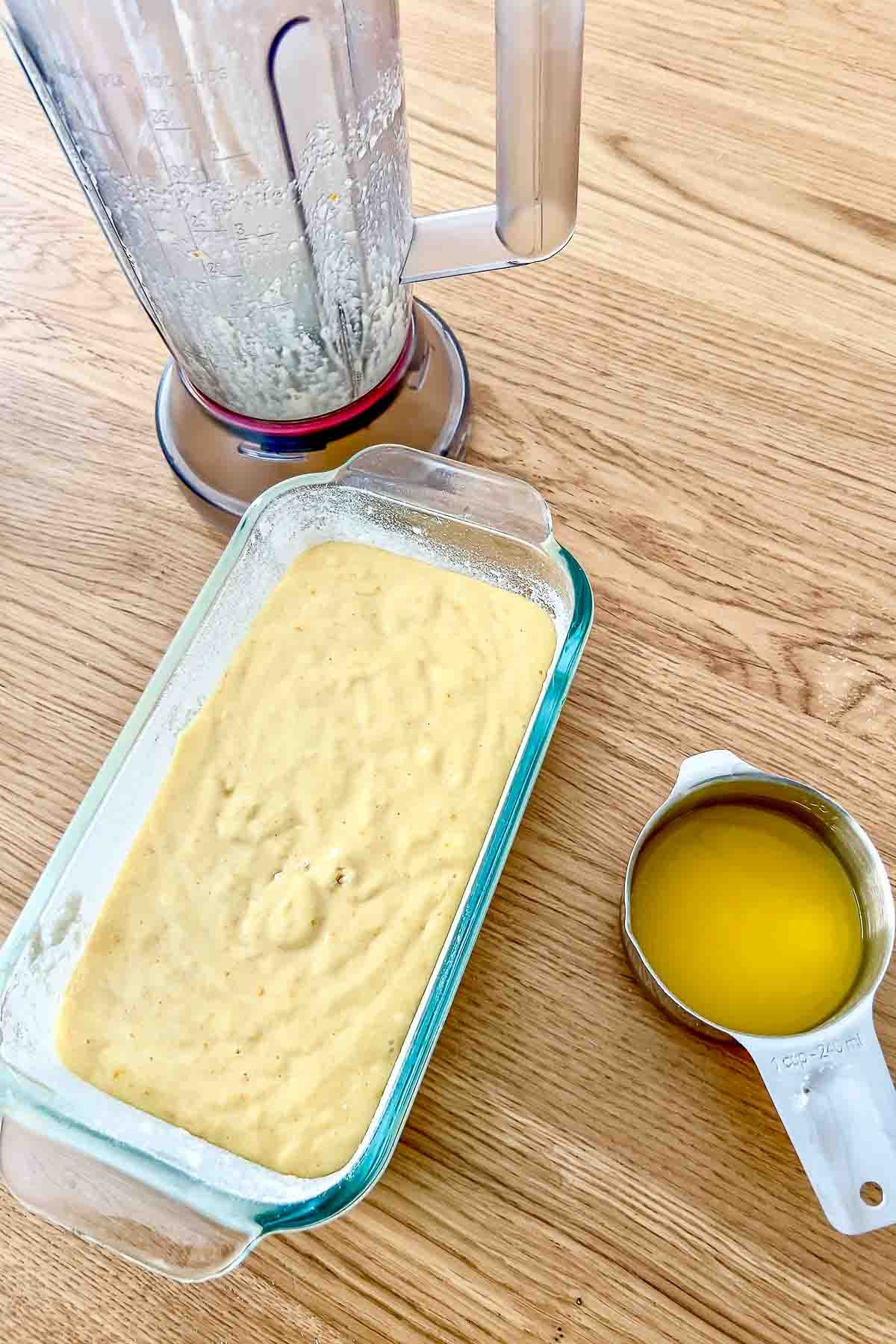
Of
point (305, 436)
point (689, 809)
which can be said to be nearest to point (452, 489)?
point (305, 436)

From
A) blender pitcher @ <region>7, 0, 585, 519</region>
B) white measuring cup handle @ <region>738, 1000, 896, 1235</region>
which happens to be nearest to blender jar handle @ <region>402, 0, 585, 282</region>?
blender pitcher @ <region>7, 0, 585, 519</region>

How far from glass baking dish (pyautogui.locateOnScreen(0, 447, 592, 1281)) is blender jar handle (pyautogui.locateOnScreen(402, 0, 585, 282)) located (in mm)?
103

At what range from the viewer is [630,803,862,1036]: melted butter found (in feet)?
1.51

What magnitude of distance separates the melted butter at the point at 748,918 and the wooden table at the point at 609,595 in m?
0.05

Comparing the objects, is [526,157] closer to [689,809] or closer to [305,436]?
[305,436]

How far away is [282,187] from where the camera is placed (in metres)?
0.44

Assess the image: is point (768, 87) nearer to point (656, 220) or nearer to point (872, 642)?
point (656, 220)

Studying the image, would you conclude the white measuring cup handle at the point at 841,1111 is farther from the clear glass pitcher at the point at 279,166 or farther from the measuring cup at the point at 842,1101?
the clear glass pitcher at the point at 279,166

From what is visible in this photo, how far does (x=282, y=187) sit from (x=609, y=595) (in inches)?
10.3

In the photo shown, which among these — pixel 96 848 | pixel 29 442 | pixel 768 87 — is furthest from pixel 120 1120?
pixel 768 87

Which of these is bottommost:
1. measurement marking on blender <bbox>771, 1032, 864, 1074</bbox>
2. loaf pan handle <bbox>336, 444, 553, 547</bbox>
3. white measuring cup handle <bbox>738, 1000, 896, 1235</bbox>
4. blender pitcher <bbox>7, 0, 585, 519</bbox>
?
white measuring cup handle <bbox>738, 1000, 896, 1235</bbox>

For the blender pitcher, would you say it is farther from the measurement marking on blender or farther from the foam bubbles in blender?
the measurement marking on blender

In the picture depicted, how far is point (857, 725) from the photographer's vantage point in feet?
1.80

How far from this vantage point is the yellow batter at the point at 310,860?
453mm
